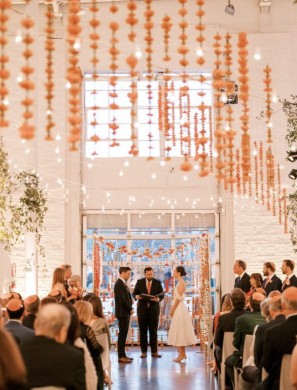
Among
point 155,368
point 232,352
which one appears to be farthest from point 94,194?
point 232,352

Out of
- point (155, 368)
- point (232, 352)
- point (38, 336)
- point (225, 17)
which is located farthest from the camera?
point (225, 17)

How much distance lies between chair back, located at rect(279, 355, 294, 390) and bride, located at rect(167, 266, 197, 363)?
7.52 meters

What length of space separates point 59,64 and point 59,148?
196cm

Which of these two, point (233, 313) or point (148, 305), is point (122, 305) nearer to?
point (148, 305)

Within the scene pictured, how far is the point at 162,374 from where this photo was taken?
11.6m

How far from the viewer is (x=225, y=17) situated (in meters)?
17.5

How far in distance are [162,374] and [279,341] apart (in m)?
5.91

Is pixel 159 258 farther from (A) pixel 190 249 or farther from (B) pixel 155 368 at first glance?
(B) pixel 155 368

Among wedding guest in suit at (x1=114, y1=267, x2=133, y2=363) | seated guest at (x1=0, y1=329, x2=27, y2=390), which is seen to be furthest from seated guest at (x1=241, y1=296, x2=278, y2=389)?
wedding guest in suit at (x1=114, y1=267, x2=133, y2=363)

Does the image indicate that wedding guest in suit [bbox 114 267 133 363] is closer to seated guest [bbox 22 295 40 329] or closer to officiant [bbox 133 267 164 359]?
officiant [bbox 133 267 164 359]

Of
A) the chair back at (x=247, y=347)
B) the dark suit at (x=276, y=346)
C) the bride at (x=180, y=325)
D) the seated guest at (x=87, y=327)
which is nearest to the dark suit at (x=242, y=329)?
the chair back at (x=247, y=347)

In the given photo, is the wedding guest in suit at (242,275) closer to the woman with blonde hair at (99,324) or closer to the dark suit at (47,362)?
the woman with blonde hair at (99,324)

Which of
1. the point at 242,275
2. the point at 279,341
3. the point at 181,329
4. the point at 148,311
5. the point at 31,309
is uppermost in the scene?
the point at 242,275

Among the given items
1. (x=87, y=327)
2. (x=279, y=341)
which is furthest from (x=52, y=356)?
(x=87, y=327)
